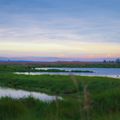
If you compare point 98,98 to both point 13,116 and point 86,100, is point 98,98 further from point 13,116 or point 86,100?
point 86,100

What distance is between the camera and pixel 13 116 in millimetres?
10445

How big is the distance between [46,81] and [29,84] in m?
1.90

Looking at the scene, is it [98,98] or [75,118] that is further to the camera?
[98,98]

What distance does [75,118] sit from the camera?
34.3ft

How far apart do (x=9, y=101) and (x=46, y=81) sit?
2660 centimetres

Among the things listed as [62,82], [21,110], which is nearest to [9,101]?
[21,110]

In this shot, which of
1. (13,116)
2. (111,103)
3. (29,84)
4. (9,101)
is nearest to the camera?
(13,116)

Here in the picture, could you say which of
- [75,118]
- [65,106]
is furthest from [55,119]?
[65,106]

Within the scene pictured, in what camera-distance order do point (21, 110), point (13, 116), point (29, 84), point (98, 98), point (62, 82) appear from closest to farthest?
point (13, 116)
point (21, 110)
point (98, 98)
point (62, 82)
point (29, 84)

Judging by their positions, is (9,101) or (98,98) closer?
(9,101)

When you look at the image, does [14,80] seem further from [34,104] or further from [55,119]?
[55,119]

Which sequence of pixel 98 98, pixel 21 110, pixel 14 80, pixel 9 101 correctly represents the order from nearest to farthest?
pixel 21 110, pixel 9 101, pixel 98 98, pixel 14 80

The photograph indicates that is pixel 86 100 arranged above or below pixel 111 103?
above

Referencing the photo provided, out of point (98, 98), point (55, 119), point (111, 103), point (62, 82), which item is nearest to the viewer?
point (55, 119)
